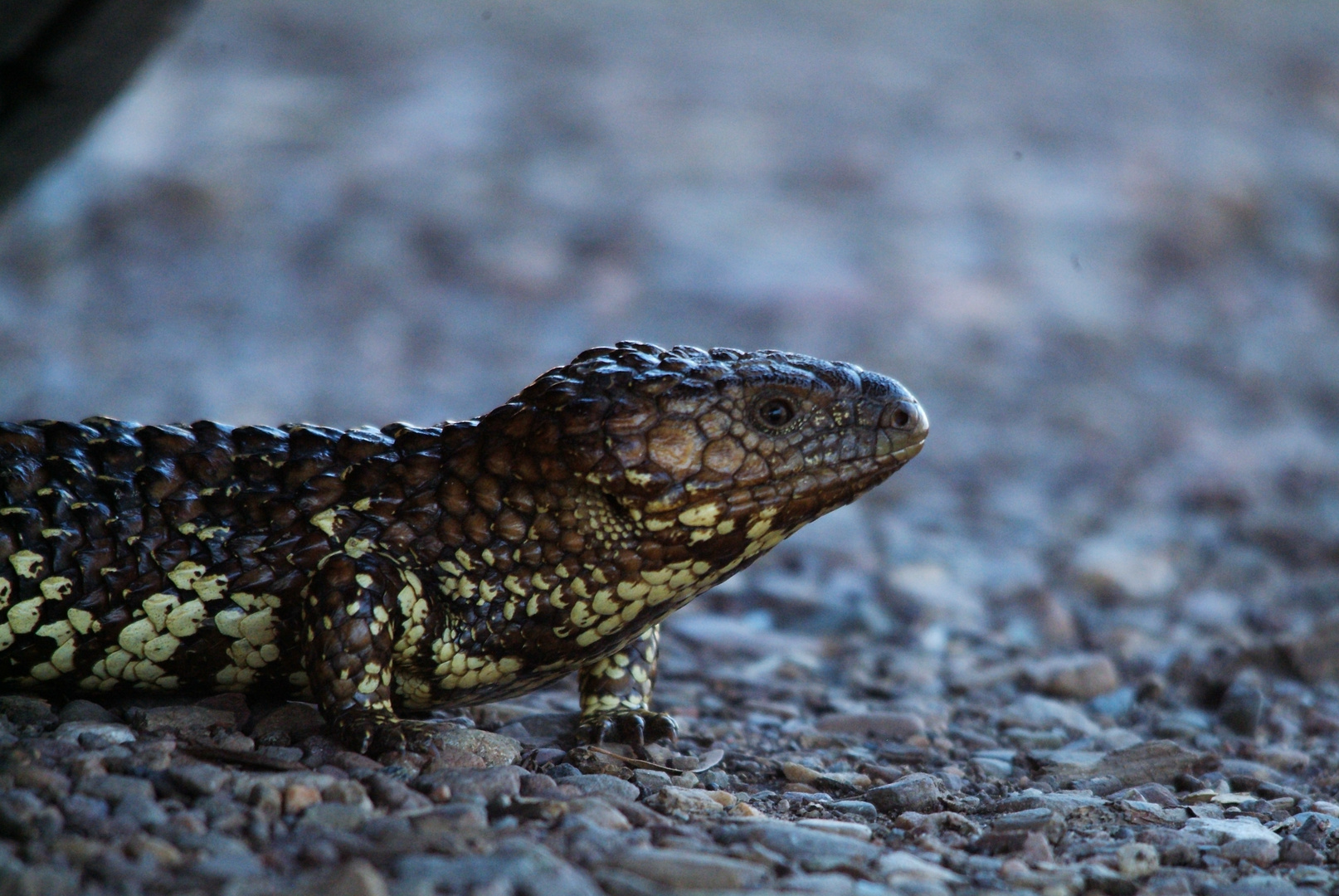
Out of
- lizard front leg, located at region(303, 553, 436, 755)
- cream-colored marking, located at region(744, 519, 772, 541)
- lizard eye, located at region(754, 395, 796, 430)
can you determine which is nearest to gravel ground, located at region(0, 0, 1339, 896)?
lizard front leg, located at region(303, 553, 436, 755)

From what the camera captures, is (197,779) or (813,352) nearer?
(197,779)

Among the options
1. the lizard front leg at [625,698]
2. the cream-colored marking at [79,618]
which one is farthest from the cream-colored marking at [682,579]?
the cream-colored marking at [79,618]

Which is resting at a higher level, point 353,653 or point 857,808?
point 353,653

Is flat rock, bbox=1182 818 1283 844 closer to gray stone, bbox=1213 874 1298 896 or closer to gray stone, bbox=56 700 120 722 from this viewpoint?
gray stone, bbox=1213 874 1298 896

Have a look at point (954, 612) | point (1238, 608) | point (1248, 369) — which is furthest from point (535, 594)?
point (1248, 369)

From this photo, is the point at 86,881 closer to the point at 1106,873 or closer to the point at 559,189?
the point at 1106,873

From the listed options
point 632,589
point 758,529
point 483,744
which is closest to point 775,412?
point 758,529

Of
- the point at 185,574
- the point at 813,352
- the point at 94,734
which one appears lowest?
the point at 94,734

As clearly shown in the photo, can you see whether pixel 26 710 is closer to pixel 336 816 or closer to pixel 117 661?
pixel 117 661
